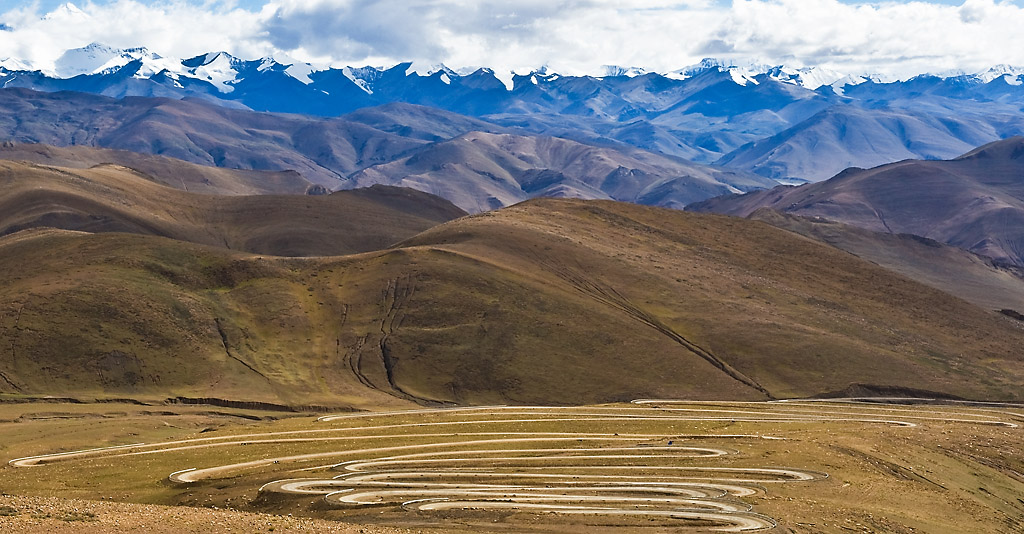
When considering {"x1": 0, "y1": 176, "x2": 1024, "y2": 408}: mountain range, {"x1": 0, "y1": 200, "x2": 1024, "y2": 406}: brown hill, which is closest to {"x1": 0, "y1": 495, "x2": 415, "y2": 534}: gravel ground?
{"x1": 0, "y1": 176, "x2": 1024, "y2": 408}: mountain range

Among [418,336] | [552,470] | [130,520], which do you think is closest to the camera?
[130,520]

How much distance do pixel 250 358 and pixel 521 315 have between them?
45.4 m

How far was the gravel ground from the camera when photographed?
5231 centimetres

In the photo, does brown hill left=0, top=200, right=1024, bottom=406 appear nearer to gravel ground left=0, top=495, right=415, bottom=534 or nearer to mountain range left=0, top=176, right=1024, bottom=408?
mountain range left=0, top=176, right=1024, bottom=408

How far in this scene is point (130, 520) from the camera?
5447cm

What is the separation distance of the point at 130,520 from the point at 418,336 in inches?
4626

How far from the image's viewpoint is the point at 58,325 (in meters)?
157

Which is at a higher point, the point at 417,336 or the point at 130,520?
the point at 130,520

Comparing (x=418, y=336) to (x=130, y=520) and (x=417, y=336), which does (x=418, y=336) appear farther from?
(x=130, y=520)

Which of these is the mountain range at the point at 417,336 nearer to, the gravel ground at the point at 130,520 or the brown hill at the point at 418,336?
the brown hill at the point at 418,336

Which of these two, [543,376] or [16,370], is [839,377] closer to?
[543,376]

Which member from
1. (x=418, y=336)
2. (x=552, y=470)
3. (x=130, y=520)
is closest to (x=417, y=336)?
(x=418, y=336)

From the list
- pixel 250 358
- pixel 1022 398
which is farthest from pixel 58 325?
pixel 1022 398

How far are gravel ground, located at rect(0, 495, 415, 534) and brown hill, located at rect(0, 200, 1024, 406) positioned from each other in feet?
290
